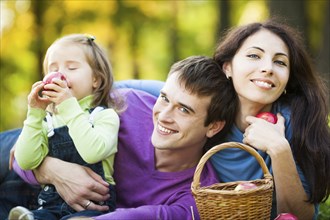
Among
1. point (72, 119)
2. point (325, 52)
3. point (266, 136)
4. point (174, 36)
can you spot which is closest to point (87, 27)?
point (174, 36)

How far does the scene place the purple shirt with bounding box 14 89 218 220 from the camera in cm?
388

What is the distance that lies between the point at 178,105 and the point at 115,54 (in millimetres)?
12433

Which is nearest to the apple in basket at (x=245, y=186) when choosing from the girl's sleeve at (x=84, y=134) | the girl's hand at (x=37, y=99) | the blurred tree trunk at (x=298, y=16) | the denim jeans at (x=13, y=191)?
the girl's sleeve at (x=84, y=134)

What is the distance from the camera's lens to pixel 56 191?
13.0 ft

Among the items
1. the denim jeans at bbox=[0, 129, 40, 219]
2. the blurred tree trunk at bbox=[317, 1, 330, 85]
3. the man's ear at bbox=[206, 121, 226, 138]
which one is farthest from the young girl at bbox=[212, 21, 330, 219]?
the blurred tree trunk at bbox=[317, 1, 330, 85]

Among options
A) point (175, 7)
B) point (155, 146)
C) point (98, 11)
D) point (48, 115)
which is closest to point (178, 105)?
point (155, 146)

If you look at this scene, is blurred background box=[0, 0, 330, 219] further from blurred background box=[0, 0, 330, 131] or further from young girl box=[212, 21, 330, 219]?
young girl box=[212, 21, 330, 219]

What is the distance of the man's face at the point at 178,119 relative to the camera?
12.6 ft

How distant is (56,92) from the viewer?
373cm

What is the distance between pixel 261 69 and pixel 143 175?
109 cm

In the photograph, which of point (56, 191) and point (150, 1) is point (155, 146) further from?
point (150, 1)

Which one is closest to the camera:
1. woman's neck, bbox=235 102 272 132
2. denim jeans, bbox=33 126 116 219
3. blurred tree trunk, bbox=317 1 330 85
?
denim jeans, bbox=33 126 116 219

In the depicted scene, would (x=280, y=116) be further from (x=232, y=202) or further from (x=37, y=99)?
(x=37, y=99)

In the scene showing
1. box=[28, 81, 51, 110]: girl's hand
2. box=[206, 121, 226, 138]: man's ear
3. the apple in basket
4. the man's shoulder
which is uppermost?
box=[28, 81, 51, 110]: girl's hand
